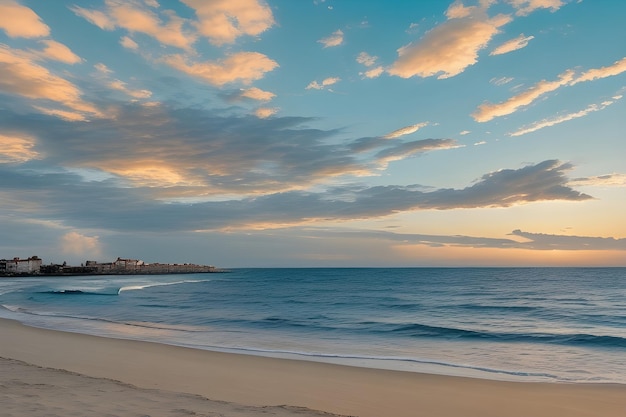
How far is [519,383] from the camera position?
13.3 m

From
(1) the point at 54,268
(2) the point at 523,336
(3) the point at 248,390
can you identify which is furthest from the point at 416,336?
(1) the point at 54,268

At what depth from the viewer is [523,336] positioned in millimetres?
25156

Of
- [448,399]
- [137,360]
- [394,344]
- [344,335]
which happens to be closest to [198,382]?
[137,360]

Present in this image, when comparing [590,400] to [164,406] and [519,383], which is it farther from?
[164,406]

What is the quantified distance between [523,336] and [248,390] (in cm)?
1918

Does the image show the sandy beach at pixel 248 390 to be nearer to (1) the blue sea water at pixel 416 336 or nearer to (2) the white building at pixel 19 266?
(1) the blue sea water at pixel 416 336

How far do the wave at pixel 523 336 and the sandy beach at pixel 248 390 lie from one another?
11.1m

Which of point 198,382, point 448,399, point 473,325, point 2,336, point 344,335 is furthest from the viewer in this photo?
point 473,325

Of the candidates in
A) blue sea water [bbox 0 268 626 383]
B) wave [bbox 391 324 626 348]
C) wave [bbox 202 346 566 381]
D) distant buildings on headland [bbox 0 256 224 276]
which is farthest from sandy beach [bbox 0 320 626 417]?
distant buildings on headland [bbox 0 256 224 276]

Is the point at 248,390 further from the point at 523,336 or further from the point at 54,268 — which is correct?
the point at 54,268

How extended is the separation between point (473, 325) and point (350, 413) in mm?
22540

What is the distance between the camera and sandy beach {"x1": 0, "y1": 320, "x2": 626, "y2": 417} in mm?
8680

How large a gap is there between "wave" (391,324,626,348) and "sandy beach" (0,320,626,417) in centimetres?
1106

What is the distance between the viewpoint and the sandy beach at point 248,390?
342 inches
